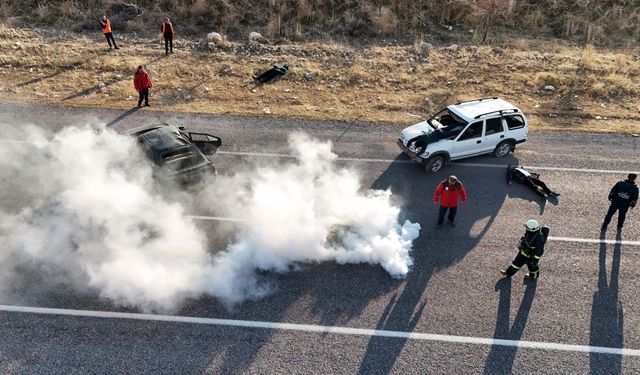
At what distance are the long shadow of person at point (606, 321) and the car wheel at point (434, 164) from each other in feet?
14.2

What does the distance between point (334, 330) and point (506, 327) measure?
122 inches

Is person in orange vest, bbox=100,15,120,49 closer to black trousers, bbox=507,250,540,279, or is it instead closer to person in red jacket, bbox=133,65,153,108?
person in red jacket, bbox=133,65,153,108

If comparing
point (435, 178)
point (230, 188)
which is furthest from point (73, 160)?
point (435, 178)

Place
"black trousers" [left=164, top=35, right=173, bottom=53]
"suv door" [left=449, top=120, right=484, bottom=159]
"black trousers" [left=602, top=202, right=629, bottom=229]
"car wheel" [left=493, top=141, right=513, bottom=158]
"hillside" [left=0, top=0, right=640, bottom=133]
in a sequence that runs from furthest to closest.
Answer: "black trousers" [left=164, top=35, right=173, bottom=53] → "hillside" [left=0, top=0, right=640, bottom=133] → "car wheel" [left=493, top=141, right=513, bottom=158] → "suv door" [left=449, top=120, right=484, bottom=159] → "black trousers" [left=602, top=202, right=629, bottom=229]

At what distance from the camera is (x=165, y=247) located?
354 inches

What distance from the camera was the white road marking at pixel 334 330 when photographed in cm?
765

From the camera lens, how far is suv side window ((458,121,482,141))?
12008 millimetres

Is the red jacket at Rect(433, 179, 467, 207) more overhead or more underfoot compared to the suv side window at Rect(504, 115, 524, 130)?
more underfoot

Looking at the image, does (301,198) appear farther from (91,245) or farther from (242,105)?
(242,105)

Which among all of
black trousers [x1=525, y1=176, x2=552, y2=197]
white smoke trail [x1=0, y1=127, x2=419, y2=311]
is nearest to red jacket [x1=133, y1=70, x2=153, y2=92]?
white smoke trail [x1=0, y1=127, x2=419, y2=311]

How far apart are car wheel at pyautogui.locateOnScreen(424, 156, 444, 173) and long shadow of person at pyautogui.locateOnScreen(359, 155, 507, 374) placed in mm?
172

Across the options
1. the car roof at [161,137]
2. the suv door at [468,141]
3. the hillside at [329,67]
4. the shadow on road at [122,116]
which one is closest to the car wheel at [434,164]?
the suv door at [468,141]

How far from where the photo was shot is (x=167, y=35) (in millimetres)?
17688

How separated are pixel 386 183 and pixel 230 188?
13.1 feet
